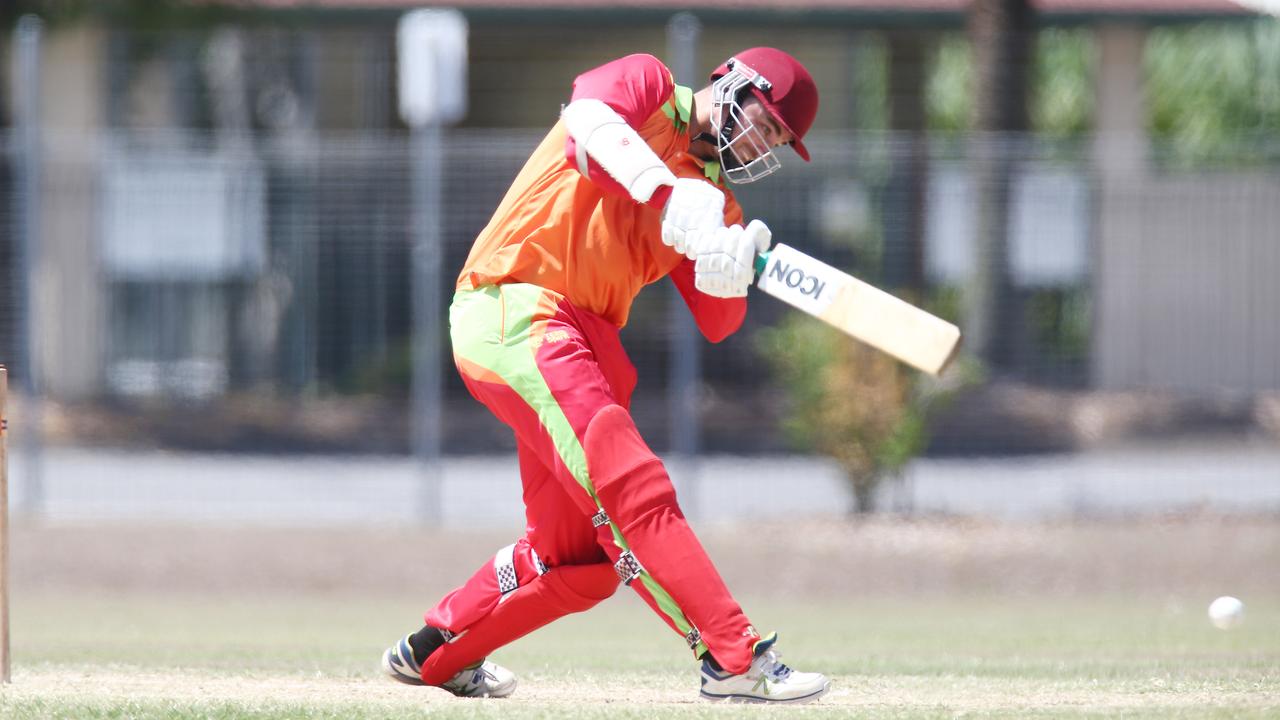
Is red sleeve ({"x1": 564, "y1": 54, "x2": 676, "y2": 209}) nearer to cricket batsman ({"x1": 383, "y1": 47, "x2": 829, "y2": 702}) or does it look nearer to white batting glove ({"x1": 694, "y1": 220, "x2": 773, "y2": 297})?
cricket batsman ({"x1": 383, "y1": 47, "x2": 829, "y2": 702})

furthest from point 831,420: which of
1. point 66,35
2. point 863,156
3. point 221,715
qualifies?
point 66,35

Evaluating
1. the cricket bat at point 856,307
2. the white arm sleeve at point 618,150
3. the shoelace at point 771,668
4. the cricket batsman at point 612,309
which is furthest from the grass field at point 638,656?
the white arm sleeve at point 618,150

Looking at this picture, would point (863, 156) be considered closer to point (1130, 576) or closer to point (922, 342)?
point (1130, 576)

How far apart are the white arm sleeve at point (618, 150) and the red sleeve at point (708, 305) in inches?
25.5

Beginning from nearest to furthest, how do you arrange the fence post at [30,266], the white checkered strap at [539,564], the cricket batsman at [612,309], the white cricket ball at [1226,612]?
1. the cricket batsman at [612,309]
2. the white checkered strap at [539,564]
3. the white cricket ball at [1226,612]
4. the fence post at [30,266]

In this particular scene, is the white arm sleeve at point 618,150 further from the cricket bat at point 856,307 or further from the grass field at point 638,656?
the grass field at point 638,656

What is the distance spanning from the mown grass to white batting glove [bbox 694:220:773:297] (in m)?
1.10

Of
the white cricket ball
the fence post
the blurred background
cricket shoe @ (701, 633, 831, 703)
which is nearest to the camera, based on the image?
cricket shoe @ (701, 633, 831, 703)

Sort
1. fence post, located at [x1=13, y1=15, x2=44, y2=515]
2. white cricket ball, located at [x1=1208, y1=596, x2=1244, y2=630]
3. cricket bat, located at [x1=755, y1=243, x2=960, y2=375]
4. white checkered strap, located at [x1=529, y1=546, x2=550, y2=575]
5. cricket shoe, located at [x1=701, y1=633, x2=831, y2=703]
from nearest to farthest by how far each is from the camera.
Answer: cricket bat, located at [x1=755, y1=243, x2=960, y2=375]
cricket shoe, located at [x1=701, y1=633, x2=831, y2=703]
white checkered strap, located at [x1=529, y1=546, x2=550, y2=575]
white cricket ball, located at [x1=1208, y1=596, x2=1244, y2=630]
fence post, located at [x1=13, y1=15, x2=44, y2=515]

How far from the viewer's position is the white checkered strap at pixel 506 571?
17.7ft

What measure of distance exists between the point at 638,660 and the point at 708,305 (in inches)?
92.6

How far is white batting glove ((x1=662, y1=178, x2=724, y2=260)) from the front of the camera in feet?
15.5

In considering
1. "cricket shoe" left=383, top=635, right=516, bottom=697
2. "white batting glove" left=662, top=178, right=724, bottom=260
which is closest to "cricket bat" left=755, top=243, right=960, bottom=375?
"white batting glove" left=662, top=178, right=724, bottom=260

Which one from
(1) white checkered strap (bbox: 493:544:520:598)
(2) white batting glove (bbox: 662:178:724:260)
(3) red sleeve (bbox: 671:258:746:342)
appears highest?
(2) white batting glove (bbox: 662:178:724:260)
